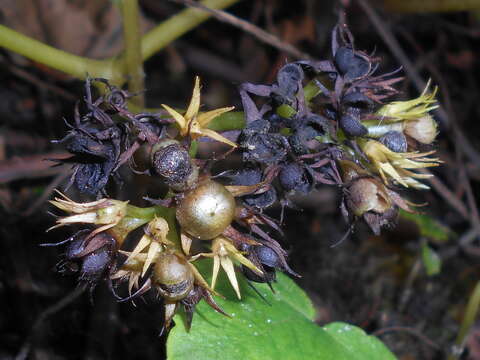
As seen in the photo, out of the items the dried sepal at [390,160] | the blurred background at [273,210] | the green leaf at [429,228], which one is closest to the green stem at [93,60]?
the blurred background at [273,210]

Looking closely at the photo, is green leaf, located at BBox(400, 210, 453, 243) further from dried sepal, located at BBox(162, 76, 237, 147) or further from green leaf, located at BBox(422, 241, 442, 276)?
dried sepal, located at BBox(162, 76, 237, 147)

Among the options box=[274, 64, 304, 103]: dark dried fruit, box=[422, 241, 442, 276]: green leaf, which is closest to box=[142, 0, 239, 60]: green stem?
box=[274, 64, 304, 103]: dark dried fruit

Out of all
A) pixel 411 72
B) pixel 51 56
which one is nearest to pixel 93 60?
pixel 51 56

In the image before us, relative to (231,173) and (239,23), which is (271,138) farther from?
(239,23)

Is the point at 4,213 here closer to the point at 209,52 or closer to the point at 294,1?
the point at 209,52

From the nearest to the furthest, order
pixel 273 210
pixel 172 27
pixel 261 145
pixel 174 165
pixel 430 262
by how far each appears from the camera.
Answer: pixel 174 165 < pixel 261 145 < pixel 172 27 < pixel 430 262 < pixel 273 210

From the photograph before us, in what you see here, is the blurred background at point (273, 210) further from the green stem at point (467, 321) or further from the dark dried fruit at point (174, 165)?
the dark dried fruit at point (174, 165)
